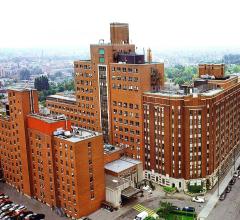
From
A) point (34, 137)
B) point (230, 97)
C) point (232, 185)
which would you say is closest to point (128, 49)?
point (230, 97)

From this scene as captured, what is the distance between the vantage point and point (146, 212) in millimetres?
87938

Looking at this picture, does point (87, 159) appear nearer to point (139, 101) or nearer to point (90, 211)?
point (90, 211)

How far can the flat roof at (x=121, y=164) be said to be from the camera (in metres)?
101

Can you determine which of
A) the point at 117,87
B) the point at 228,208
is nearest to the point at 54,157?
the point at 117,87

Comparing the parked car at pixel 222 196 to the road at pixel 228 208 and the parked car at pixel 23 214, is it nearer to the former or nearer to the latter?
the road at pixel 228 208

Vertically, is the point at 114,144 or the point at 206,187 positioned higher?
the point at 114,144

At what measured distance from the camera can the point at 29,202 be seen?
320 feet

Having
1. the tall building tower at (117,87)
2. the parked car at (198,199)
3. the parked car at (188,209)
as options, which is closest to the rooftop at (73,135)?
the tall building tower at (117,87)

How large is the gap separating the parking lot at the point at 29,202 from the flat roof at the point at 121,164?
20470 mm

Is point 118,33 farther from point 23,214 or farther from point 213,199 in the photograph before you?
point 23,214

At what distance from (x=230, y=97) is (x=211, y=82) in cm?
817

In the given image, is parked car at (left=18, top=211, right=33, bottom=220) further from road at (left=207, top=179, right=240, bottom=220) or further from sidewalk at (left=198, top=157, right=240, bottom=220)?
road at (left=207, top=179, right=240, bottom=220)

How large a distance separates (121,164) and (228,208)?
107 ft

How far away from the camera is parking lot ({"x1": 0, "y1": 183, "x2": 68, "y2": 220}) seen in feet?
295
